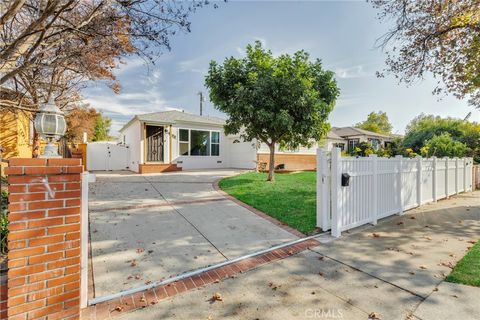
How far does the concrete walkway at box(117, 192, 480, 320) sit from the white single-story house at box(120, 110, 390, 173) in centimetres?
942

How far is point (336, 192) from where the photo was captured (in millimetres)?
4707

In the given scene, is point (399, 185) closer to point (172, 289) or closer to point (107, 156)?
point (172, 289)

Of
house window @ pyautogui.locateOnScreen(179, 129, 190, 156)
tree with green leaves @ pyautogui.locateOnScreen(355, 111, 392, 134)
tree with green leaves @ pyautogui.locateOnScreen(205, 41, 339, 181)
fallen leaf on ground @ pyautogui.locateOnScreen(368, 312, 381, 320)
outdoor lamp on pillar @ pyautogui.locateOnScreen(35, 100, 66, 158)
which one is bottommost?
fallen leaf on ground @ pyautogui.locateOnScreen(368, 312, 381, 320)

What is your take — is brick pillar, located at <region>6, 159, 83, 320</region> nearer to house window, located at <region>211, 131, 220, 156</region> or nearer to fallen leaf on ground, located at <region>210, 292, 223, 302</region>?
fallen leaf on ground, located at <region>210, 292, 223, 302</region>

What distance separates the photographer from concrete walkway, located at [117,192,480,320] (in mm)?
2488

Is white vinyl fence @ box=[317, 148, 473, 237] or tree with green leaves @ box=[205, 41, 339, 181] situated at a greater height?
tree with green leaves @ box=[205, 41, 339, 181]

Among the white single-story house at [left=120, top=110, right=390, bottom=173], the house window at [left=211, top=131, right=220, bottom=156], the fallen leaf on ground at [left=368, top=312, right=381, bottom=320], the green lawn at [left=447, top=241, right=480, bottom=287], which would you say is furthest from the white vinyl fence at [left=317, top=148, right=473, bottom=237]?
the house window at [left=211, top=131, right=220, bottom=156]

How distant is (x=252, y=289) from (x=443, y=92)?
1142 centimetres

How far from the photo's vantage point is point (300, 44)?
31.7 ft

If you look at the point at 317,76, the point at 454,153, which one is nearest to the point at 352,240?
the point at 317,76

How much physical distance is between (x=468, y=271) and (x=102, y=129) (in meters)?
44.1

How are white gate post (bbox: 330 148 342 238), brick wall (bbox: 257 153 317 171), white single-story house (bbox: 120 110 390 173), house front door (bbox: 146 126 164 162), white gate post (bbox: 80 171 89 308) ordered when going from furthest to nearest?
brick wall (bbox: 257 153 317 171) → house front door (bbox: 146 126 164 162) → white single-story house (bbox: 120 110 390 173) → white gate post (bbox: 330 148 342 238) → white gate post (bbox: 80 171 89 308)

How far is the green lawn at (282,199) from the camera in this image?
5.59 meters

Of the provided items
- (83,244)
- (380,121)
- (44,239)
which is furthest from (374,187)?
(380,121)
